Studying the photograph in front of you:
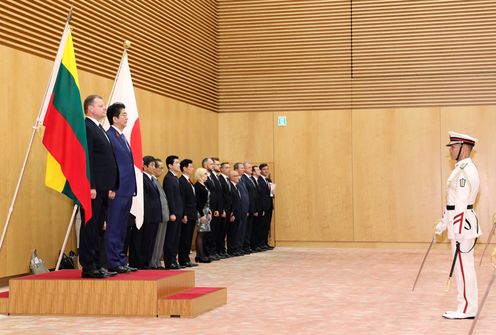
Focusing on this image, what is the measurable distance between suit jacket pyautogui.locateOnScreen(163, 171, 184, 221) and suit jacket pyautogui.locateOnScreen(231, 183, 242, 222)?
2.20 meters

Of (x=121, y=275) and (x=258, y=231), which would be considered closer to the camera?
(x=121, y=275)

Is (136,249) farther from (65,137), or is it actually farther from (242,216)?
(242,216)

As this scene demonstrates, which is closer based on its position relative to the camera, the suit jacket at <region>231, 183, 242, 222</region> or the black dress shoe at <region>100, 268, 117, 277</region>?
the black dress shoe at <region>100, 268, 117, 277</region>

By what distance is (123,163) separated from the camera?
6965mm

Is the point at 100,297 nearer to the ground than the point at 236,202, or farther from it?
nearer to the ground

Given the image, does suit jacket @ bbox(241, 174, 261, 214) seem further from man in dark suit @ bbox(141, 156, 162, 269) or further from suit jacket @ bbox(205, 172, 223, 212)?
man in dark suit @ bbox(141, 156, 162, 269)

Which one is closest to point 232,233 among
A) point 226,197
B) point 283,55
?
point 226,197

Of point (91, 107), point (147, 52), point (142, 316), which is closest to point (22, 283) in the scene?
point (142, 316)

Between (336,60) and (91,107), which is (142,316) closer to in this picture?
(91,107)

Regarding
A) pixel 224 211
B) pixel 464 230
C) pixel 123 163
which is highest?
pixel 123 163

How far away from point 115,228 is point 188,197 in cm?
374

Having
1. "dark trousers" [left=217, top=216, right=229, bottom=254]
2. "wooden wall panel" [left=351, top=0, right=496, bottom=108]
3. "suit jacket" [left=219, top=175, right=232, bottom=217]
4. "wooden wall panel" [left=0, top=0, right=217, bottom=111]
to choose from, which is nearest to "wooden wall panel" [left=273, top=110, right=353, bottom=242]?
"wooden wall panel" [left=351, top=0, right=496, bottom=108]

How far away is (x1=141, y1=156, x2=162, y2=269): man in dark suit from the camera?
969 cm

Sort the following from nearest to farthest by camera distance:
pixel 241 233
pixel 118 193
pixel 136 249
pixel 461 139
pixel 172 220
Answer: pixel 461 139, pixel 118 193, pixel 136 249, pixel 172 220, pixel 241 233
